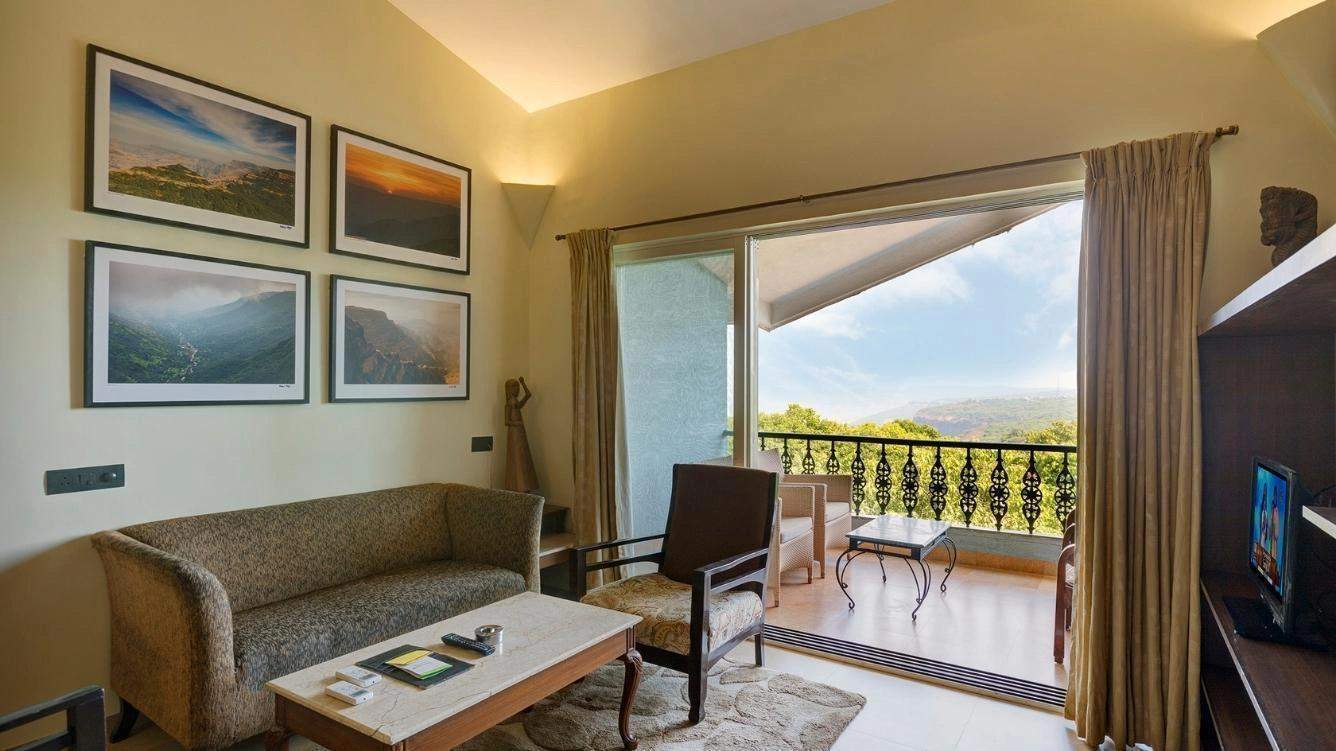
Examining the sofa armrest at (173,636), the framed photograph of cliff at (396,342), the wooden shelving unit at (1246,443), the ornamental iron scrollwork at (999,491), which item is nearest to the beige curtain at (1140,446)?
the wooden shelving unit at (1246,443)

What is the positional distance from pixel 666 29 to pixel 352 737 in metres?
3.44

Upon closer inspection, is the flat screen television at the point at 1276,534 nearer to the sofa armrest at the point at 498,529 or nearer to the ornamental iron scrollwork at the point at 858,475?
the sofa armrest at the point at 498,529

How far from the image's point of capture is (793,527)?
4.31 meters

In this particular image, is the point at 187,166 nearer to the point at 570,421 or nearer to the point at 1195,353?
the point at 570,421

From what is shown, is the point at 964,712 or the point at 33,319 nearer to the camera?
the point at 33,319

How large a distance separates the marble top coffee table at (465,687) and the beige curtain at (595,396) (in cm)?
149

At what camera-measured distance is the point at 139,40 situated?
9.26 feet

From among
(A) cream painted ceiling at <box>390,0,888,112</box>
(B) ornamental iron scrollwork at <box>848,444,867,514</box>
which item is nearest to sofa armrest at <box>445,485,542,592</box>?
(A) cream painted ceiling at <box>390,0,888,112</box>

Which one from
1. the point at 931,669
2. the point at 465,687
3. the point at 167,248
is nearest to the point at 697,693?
the point at 465,687

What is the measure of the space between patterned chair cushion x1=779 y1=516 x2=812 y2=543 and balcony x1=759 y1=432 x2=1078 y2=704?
0.38 metres

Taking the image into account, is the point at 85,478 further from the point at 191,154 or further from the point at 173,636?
the point at 191,154

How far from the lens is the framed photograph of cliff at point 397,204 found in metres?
3.53

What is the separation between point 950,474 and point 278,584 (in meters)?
4.62

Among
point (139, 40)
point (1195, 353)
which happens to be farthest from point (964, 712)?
point (139, 40)
